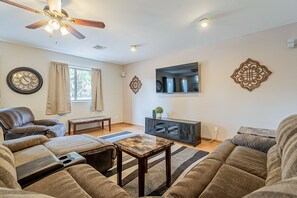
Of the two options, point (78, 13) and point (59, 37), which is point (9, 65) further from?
Answer: point (78, 13)

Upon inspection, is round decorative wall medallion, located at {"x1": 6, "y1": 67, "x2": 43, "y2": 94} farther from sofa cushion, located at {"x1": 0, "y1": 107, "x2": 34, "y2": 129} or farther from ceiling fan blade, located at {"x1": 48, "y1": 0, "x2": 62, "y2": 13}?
ceiling fan blade, located at {"x1": 48, "y1": 0, "x2": 62, "y2": 13}

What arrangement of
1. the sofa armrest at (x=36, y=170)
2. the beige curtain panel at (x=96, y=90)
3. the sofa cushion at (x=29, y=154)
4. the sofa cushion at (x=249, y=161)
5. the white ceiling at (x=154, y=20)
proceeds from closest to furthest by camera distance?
the sofa armrest at (x=36, y=170), the sofa cushion at (x=249, y=161), the sofa cushion at (x=29, y=154), the white ceiling at (x=154, y=20), the beige curtain panel at (x=96, y=90)

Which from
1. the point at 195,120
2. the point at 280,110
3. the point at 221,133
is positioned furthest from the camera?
the point at 195,120

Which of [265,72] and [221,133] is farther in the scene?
[221,133]

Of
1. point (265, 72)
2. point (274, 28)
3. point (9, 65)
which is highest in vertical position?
point (274, 28)

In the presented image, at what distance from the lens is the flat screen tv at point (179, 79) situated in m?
3.56

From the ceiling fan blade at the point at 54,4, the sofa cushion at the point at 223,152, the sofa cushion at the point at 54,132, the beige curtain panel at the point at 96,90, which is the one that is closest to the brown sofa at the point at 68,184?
the sofa cushion at the point at 223,152

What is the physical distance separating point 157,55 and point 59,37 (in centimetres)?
252

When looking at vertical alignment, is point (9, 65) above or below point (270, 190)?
above

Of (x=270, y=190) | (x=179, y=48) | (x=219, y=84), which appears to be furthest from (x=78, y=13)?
(x=219, y=84)

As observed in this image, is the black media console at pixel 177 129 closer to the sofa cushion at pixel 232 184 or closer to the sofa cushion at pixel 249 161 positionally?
the sofa cushion at pixel 249 161

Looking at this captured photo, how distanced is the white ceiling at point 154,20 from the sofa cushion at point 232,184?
2.03m

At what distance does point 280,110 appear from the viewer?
104 inches

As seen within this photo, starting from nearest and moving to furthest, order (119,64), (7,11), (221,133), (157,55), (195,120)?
(7,11) < (221,133) < (195,120) < (157,55) < (119,64)
